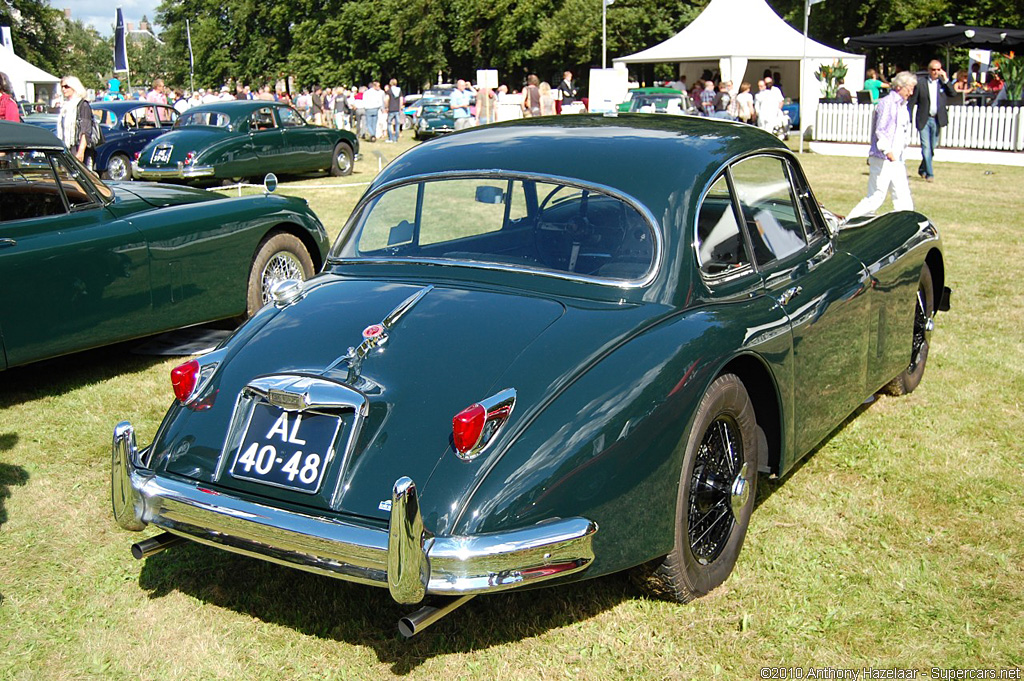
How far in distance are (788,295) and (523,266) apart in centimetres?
115

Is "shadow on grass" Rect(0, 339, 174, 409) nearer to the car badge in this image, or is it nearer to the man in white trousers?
the car badge

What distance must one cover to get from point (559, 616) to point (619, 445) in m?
0.82

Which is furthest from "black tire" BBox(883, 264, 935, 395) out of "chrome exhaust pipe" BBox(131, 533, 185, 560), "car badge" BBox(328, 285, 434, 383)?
"chrome exhaust pipe" BBox(131, 533, 185, 560)

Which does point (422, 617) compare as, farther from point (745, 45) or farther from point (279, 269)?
point (745, 45)

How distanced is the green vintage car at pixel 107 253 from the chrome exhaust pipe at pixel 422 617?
2664 millimetres

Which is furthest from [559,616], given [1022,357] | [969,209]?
[969,209]

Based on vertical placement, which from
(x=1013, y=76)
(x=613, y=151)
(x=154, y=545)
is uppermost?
(x=1013, y=76)

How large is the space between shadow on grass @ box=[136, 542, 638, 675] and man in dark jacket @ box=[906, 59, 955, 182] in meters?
13.8

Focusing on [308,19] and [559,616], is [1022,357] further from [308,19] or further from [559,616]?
[308,19]

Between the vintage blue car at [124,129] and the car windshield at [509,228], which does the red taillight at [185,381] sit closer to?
the car windshield at [509,228]

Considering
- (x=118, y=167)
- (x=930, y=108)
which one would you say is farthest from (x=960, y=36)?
(x=118, y=167)

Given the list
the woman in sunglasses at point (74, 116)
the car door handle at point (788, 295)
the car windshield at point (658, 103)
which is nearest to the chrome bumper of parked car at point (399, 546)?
the car door handle at point (788, 295)

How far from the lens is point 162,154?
1683 cm

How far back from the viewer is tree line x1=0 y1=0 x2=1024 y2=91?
143ft
